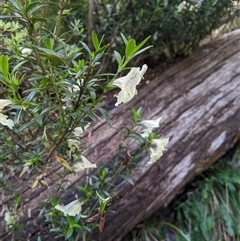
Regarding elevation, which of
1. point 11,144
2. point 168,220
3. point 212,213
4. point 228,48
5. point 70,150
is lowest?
point 168,220

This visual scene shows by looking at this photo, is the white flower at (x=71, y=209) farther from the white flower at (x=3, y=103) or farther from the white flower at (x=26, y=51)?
the white flower at (x=26, y=51)

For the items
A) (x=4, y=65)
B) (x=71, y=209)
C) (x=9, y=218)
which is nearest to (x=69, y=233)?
(x=71, y=209)

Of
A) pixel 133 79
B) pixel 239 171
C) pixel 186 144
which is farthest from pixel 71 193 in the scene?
pixel 239 171

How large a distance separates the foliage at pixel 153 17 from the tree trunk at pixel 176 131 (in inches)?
12.5

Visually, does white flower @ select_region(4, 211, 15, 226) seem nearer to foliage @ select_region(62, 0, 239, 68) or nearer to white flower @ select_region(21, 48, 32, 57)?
white flower @ select_region(21, 48, 32, 57)

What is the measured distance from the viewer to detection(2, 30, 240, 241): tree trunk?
1.68 meters

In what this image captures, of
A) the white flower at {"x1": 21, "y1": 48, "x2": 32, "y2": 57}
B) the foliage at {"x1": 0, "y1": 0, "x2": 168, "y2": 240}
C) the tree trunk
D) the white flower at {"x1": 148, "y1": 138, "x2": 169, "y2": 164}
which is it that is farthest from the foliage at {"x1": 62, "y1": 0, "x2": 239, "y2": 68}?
the white flower at {"x1": 148, "y1": 138, "x2": 169, "y2": 164}

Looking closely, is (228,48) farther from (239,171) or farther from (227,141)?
(239,171)

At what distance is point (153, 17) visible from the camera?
7.02 feet

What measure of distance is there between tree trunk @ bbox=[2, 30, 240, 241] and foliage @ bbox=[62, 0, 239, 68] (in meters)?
0.32

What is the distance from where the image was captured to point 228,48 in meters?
2.73

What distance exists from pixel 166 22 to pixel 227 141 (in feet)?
2.83

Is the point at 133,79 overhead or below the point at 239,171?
overhead

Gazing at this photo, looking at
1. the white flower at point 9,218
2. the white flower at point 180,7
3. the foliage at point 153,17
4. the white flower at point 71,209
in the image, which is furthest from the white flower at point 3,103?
the white flower at point 180,7
